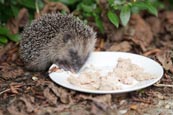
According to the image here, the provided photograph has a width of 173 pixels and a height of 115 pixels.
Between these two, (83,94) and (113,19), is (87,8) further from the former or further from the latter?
(83,94)

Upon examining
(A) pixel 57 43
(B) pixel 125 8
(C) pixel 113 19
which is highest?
(B) pixel 125 8

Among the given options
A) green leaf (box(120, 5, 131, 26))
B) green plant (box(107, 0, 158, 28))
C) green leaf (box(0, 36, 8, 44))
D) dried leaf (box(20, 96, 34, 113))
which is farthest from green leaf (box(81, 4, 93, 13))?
dried leaf (box(20, 96, 34, 113))

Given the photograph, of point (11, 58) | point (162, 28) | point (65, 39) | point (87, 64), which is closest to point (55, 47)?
point (65, 39)

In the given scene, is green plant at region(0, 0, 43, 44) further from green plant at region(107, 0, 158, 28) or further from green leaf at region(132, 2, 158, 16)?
green leaf at region(132, 2, 158, 16)

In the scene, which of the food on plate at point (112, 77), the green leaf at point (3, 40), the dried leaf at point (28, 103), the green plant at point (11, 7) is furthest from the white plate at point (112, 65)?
the green plant at point (11, 7)

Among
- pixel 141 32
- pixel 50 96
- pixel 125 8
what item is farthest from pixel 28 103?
pixel 141 32

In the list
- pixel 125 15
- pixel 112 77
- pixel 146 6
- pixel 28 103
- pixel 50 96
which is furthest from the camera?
pixel 146 6

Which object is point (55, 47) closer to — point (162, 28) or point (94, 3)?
point (94, 3)
